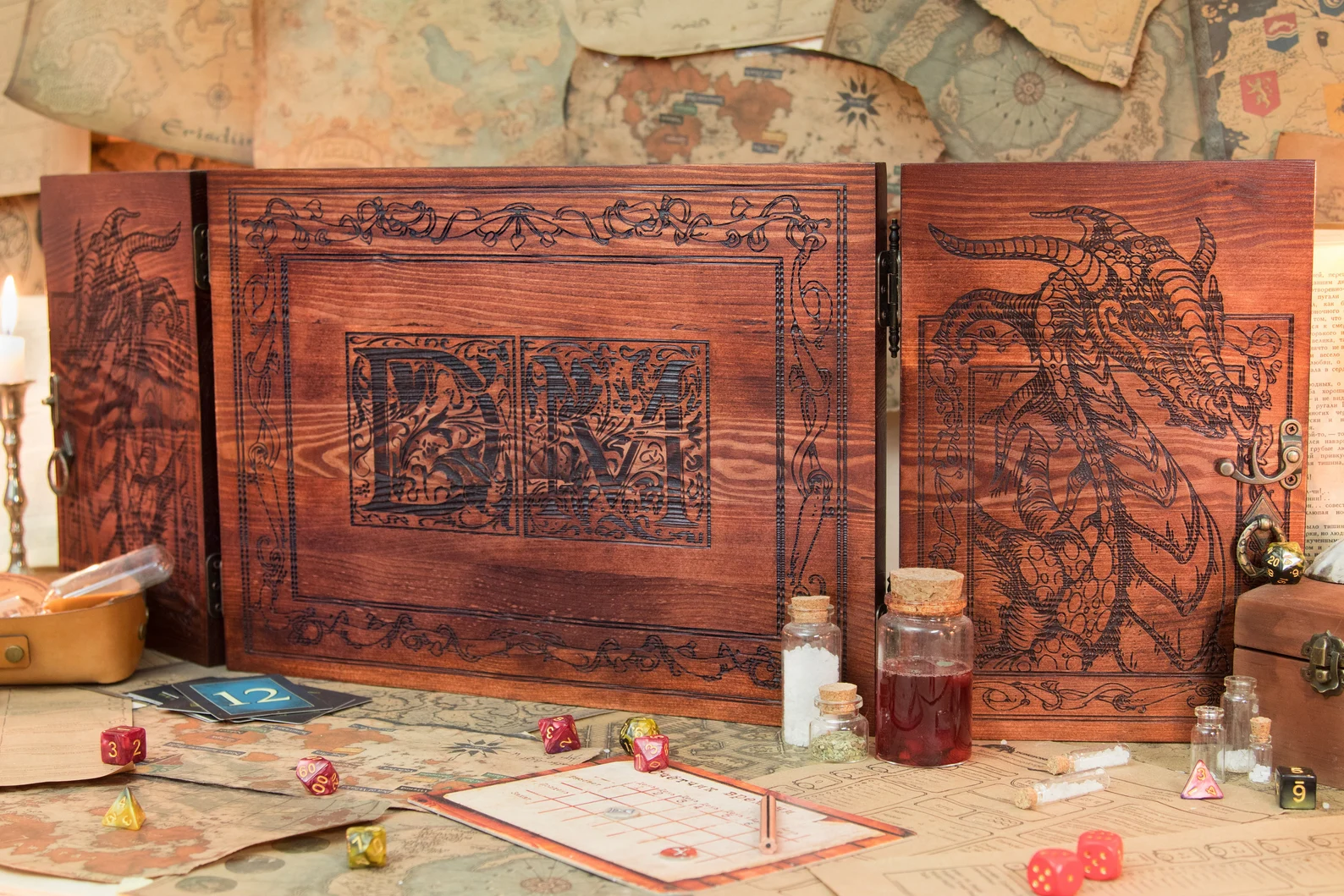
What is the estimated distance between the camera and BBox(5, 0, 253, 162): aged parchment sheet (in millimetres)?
2270

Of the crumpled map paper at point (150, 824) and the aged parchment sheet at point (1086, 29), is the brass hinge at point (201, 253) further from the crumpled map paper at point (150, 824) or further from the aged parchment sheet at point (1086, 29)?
the aged parchment sheet at point (1086, 29)

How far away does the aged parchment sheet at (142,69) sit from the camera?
2.27 meters

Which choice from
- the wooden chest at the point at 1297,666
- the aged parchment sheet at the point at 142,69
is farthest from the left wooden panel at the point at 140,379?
the wooden chest at the point at 1297,666

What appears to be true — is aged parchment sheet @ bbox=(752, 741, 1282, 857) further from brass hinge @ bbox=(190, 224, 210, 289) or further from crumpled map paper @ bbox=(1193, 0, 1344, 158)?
brass hinge @ bbox=(190, 224, 210, 289)

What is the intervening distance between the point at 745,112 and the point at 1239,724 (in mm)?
1107

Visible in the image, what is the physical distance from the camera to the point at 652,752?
1.53 meters

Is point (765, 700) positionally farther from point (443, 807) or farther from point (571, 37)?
point (571, 37)

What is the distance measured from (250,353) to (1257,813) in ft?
4.56

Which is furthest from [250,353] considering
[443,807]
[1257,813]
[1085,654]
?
[1257,813]

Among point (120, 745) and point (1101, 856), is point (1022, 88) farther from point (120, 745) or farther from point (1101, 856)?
point (120, 745)

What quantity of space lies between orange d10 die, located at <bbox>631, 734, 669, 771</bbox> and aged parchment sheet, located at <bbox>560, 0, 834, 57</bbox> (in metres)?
1.08

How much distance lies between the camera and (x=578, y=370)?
1781 mm

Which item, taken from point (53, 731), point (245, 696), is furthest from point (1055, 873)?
point (53, 731)

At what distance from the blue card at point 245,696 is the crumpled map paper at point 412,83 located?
839 millimetres
